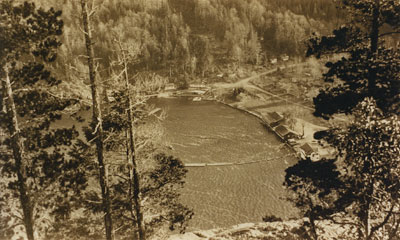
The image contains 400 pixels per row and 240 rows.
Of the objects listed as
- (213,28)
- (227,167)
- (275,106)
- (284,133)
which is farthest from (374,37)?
(213,28)

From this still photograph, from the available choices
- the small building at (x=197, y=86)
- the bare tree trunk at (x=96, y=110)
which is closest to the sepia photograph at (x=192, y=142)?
the bare tree trunk at (x=96, y=110)

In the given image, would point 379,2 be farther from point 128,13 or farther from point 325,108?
point 128,13

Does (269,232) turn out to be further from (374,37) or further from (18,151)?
(18,151)

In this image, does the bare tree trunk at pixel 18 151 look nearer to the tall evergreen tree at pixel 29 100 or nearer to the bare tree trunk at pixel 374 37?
the tall evergreen tree at pixel 29 100

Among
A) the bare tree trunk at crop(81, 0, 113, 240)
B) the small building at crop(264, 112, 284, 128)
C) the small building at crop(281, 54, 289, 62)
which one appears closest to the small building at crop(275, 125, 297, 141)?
the small building at crop(264, 112, 284, 128)

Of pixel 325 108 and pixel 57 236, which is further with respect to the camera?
pixel 57 236

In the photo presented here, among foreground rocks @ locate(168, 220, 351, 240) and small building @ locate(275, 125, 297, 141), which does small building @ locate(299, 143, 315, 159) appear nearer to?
small building @ locate(275, 125, 297, 141)

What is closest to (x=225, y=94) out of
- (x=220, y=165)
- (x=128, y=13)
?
(x=220, y=165)
